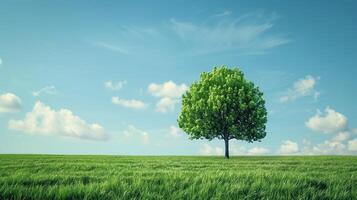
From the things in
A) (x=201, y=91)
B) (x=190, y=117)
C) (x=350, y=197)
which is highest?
(x=201, y=91)

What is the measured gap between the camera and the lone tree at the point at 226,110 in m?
51.3

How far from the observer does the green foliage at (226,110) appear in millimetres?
51344

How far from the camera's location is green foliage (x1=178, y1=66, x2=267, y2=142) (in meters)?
51.3

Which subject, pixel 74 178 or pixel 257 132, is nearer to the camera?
pixel 74 178

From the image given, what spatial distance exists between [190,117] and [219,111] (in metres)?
4.65

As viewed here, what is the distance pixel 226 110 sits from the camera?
170ft

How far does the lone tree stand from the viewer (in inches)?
2021

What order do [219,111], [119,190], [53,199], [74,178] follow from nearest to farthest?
[53,199]
[119,190]
[74,178]
[219,111]

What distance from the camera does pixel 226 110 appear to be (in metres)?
51.8

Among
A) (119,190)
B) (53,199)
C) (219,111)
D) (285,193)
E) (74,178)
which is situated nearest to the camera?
(53,199)

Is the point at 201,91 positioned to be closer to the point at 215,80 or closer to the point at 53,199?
the point at 215,80

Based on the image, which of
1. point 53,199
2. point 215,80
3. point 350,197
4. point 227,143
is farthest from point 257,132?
point 53,199

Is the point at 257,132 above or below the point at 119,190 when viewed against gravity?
above

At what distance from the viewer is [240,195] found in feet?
30.7
